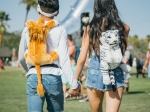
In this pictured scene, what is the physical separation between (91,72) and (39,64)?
750 millimetres

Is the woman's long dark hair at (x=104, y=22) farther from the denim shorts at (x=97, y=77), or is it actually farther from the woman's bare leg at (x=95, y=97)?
the woman's bare leg at (x=95, y=97)

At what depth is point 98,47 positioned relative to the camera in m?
4.32

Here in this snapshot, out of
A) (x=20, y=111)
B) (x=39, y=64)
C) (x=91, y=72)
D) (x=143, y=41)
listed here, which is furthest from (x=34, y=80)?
(x=143, y=41)

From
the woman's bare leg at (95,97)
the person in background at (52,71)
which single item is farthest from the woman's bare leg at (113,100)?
the person in background at (52,71)

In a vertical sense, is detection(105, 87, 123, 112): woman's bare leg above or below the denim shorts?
below

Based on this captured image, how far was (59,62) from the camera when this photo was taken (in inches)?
157

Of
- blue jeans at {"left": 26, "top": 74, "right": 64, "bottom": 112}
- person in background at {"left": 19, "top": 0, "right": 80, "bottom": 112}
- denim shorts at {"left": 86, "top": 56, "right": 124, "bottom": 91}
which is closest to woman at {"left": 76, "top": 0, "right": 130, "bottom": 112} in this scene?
denim shorts at {"left": 86, "top": 56, "right": 124, "bottom": 91}

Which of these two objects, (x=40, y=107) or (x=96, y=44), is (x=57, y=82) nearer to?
(x=40, y=107)

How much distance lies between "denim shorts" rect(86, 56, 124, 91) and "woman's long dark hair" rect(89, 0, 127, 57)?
0.13m

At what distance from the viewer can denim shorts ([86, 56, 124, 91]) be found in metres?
4.27

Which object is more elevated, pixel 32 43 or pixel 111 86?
pixel 32 43

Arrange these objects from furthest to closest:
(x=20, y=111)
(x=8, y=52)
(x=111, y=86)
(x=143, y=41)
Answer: (x=8, y=52)
(x=143, y=41)
(x=20, y=111)
(x=111, y=86)

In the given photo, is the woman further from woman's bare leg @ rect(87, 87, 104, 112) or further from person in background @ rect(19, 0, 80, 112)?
person in background @ rect(19, 0, 80, 112)

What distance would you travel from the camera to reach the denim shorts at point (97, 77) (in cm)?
427
